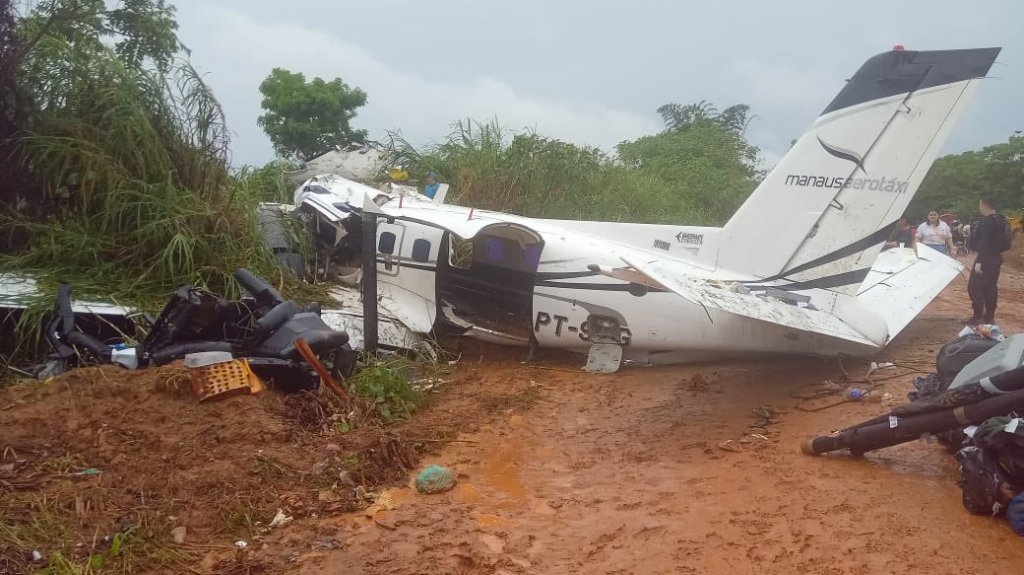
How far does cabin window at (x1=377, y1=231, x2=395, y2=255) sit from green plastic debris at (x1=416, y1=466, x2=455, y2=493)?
4.48 metres

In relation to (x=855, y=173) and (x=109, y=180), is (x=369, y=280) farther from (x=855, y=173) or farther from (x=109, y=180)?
(x=855, y=173)

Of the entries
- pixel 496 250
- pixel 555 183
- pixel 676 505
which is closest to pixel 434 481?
pixel 676 505

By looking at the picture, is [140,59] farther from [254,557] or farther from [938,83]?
[938,83]

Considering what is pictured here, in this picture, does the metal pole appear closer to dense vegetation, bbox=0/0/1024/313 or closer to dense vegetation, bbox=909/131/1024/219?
dense vegetation, bbox=0/0/1024/313

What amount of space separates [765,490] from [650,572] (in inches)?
50.9

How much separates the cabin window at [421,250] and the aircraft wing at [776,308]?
283 cm

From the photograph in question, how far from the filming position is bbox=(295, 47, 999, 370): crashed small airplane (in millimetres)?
6562

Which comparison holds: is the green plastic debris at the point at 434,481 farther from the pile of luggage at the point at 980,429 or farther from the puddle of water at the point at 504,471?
the pile of luggage at the point at 980,429

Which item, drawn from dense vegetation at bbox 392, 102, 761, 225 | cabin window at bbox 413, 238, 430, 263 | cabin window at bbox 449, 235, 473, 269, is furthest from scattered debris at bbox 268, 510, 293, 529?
dense vegetation at bbox 392, 102, 761, 225

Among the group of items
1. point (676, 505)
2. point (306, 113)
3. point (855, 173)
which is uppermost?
point (306, 113)

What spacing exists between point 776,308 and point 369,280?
408cm

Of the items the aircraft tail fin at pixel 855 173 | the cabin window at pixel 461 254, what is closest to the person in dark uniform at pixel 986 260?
the aircraft tail fin at pixel 855 173

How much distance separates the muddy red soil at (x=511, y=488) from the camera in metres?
→ 3.69

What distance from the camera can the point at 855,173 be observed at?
6.92 m
